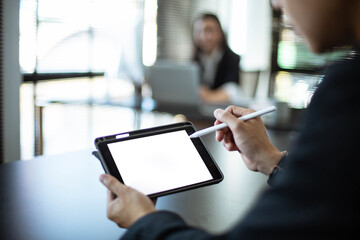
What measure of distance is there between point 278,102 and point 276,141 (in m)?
0.83

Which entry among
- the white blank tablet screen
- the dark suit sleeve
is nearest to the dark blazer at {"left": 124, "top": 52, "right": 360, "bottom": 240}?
the dark suit sleeve

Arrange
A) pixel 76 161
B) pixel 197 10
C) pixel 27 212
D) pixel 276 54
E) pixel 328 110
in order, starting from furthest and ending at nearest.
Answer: pixel 197 10, pixel 276 54, pixel 76 161, pixel 27 212, pixel 328 110

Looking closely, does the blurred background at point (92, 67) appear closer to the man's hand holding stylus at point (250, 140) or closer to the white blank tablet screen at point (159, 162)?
the man's hand holding stylus at point (250, 140)

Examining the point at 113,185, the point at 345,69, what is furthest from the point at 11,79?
the point at 345,69

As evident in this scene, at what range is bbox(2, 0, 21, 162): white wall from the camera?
2.36 m

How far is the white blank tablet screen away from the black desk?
0.09 m

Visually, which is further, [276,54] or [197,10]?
[197,10]

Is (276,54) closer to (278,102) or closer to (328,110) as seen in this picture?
(278,102)

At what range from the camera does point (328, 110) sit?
435 mm

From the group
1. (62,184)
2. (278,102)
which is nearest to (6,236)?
(62,184)

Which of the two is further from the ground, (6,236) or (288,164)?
(288,164)

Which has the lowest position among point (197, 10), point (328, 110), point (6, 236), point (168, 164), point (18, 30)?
point (6, 236)

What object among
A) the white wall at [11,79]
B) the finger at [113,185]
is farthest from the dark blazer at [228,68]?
the finger at [113,185]

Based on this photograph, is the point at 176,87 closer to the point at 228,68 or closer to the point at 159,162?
the point at 228,68
